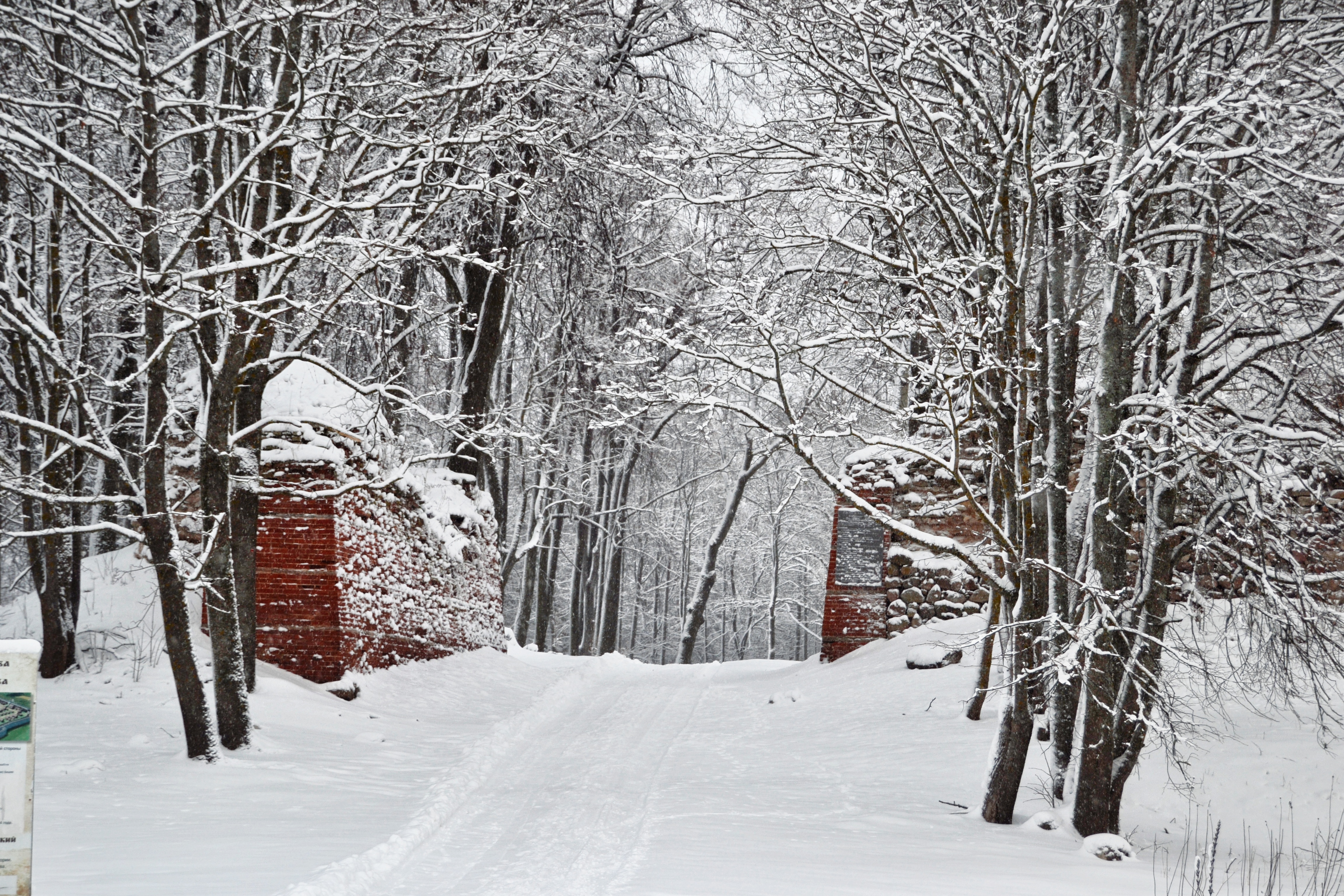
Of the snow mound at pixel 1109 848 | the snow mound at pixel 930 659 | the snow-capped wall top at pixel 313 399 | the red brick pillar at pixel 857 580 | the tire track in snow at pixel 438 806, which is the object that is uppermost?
the snow-capped wall top at pixel 313 399

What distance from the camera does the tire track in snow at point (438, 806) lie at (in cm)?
457

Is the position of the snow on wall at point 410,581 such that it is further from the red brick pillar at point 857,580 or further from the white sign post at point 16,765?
the white sign post at point 16,765

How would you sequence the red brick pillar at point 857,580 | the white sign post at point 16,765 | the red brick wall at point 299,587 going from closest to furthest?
the white sign post at point 16,765 < the red brick wall at point 299,587 < the red brick pillar at point 857,580

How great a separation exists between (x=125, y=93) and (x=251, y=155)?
93cm

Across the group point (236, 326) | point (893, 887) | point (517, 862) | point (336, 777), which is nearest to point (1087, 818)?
point (893, 887)

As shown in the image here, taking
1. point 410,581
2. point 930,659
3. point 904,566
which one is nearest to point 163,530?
point 410,581

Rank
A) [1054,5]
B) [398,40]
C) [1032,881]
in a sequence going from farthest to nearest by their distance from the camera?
1. [398,40]
2. [1054,5]
3. [1032,881]

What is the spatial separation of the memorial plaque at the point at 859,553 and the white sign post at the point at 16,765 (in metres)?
11.7

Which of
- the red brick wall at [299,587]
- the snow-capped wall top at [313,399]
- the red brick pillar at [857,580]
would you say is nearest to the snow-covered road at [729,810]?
the red brick pillar at [857,580]

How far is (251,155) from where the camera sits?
670 centimetres

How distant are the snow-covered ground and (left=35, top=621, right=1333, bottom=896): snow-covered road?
24 mm

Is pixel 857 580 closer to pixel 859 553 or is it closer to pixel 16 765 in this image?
pixel 859 553

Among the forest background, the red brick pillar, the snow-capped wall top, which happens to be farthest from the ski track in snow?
the red brick pillar

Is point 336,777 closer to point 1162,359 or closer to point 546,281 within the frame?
point 1162,359
